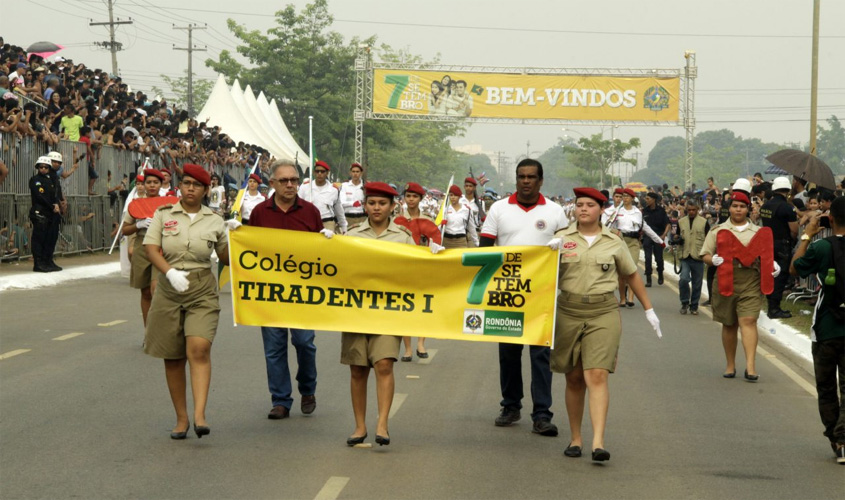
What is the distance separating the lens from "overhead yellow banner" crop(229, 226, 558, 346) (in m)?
8.04

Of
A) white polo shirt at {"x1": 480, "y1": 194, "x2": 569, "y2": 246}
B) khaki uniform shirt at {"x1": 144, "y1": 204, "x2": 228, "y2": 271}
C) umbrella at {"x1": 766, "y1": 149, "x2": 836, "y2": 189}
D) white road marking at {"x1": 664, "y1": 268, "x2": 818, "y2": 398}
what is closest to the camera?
khaki uniform shirt at {"x1": 144, "y1": 204, "x2": 228, "y2": 271}

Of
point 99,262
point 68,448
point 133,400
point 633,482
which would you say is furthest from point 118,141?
point 633,482

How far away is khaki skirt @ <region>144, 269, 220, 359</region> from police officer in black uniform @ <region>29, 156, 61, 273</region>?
1291 centimetres

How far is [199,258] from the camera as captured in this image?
26.5 feet

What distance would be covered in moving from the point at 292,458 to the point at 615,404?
3.40m

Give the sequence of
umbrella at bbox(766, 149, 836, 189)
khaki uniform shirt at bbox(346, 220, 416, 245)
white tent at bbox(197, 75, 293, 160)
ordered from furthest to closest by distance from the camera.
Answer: white tent at bbox(197, 75, 293, 160)
umbrella at bbox(766, 149, 836, 189)
khaki uniform shirt at bbox(346, 220, 416, 245)

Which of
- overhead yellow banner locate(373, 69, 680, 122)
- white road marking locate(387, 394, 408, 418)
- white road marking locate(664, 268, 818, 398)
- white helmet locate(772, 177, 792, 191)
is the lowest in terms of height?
white road marking locate(664, 268, 818, 398)

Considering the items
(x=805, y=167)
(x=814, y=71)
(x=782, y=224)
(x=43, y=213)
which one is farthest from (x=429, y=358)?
(x=814, y=71)

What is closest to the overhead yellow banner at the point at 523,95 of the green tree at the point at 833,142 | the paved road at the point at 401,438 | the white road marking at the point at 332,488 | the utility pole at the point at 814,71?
the utility pole at the point at 814,71

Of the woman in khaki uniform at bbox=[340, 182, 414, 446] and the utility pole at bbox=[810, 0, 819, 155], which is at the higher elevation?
the utility pole at bbox=[810, 0, 819, 155]

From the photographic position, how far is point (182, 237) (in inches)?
315

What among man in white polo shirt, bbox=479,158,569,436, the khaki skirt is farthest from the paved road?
the khaki skirt

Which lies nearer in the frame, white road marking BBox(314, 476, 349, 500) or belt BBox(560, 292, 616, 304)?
white road marking BBox(314, 476, 349, 500)

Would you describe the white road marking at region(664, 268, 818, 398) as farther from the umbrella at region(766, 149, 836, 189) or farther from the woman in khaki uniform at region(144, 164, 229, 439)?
the woman in khaki uniform at region(144, 164, 229, 439)
